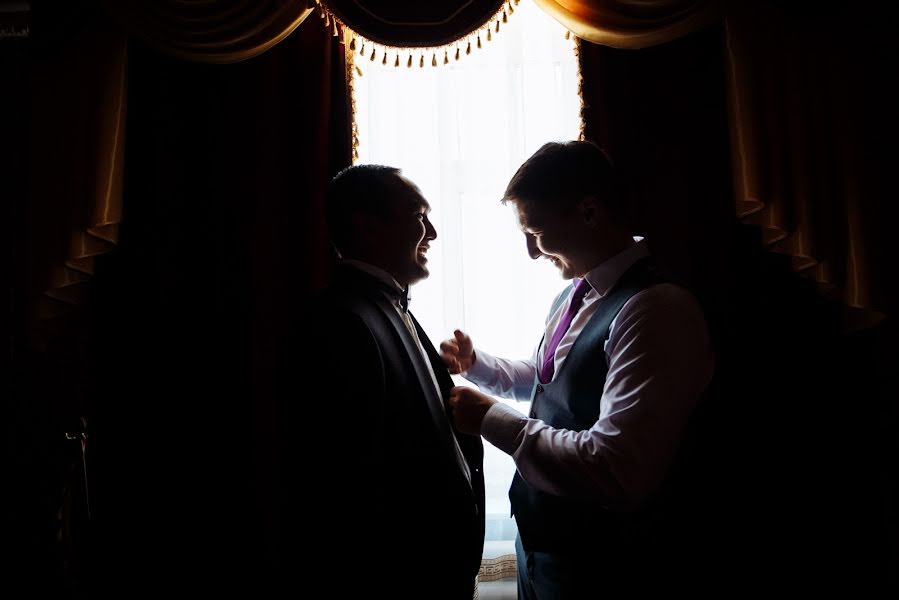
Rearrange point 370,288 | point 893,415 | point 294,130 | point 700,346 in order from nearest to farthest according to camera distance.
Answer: point 700,346, point 370,288, point 893,415, point 294,130

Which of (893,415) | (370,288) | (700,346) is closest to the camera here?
(700,346)

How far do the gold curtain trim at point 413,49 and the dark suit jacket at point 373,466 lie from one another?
2.95ft

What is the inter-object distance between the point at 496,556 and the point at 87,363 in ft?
4.52

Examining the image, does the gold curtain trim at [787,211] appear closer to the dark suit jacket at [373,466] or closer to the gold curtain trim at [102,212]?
the dark suit jacket at [373,466]

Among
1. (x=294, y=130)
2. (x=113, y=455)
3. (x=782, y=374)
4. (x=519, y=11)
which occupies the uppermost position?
(x=519, y=11)

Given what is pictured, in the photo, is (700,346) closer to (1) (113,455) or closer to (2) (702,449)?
(2) (702,449)

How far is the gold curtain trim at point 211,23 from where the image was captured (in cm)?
164

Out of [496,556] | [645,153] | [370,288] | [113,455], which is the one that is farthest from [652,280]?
[113,455]

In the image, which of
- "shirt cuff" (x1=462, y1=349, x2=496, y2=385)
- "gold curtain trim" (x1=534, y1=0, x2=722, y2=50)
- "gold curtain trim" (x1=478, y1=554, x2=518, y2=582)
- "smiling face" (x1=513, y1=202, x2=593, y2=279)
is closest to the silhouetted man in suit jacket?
"shirt cuff" (x1=462, y1=349, x2=496, y2=385)

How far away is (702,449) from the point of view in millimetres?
1073

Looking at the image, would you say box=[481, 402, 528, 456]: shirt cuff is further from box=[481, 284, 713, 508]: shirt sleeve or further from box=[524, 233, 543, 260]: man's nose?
box=[524, 233, 543, 260]: man's nose

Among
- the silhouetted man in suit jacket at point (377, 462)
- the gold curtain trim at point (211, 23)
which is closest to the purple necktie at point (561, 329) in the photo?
the silhouetted man in suit jacket at point (377, 462)

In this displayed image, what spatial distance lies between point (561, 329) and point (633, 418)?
352 mm

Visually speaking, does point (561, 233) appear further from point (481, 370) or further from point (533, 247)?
point (481, 370)
